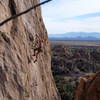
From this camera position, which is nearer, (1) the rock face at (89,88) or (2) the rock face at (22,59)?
(2) the rock face at (22,59)

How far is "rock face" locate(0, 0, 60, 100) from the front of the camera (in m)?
15.6

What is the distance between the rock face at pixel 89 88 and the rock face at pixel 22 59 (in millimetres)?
2794

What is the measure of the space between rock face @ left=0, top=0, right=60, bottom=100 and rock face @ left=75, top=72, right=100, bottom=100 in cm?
279

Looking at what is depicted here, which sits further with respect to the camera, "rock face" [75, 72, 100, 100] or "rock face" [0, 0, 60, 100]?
"rock face" [75, 72, 100, 100]

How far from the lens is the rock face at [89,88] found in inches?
818

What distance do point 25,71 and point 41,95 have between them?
5056 mm

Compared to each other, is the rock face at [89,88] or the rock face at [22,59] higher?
the rock face at [22,59]

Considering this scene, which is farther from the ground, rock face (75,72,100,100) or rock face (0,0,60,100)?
rock face (0,0,60,100)

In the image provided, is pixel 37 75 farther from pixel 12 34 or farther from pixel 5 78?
pixel 5 78

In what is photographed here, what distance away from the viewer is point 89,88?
2136 centimetres

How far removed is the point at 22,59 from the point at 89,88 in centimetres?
625

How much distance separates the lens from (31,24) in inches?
872

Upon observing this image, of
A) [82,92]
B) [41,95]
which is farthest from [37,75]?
[82,92]

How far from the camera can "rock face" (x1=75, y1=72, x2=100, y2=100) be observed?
2077 cm
